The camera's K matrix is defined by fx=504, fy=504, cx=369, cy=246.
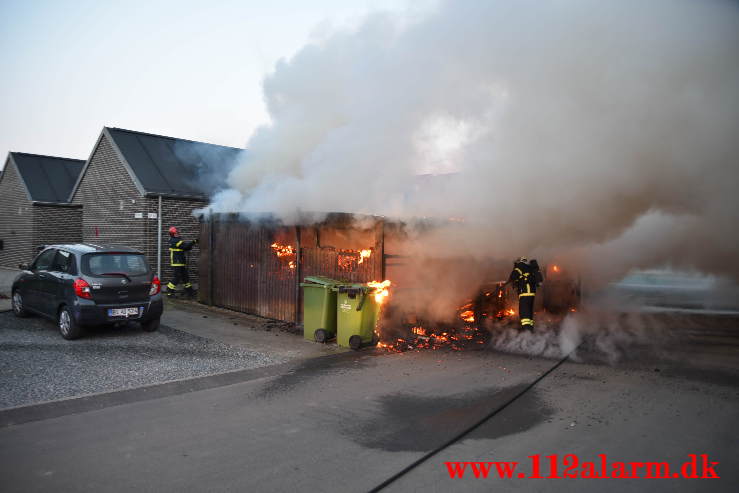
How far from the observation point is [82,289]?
7.62 metres

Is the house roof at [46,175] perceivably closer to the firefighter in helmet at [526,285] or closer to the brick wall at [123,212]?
the brick wall at [123,212]

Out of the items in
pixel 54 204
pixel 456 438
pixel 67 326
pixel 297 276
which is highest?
pixel 54 204

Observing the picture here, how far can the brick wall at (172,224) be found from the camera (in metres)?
13.9

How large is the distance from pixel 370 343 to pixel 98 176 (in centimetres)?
1222

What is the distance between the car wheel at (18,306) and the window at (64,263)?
61.6 inches

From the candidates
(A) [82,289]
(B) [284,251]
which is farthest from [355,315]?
(A) [82,289]

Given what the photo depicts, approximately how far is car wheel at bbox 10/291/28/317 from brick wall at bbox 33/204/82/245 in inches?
381

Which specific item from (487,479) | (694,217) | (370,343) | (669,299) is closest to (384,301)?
(370,343)

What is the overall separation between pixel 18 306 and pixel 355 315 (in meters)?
6.37

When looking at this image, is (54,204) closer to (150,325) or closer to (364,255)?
(150,325)

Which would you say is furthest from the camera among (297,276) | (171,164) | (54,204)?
(54,204)

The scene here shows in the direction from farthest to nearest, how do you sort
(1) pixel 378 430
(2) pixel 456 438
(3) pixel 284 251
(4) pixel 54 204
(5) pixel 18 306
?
(4) pixel 54 204, (3) pixel 284 251, (5) pixel 18 306, (1) pixel 378 430, (2) pixel 456 438

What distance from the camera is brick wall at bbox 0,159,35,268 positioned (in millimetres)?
18203

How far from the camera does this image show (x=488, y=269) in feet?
37.9
